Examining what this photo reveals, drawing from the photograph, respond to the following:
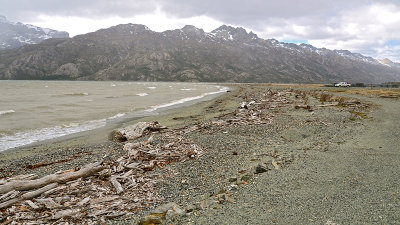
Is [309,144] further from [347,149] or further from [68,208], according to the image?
[68,208]

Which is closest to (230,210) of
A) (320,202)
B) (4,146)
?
(320,202)

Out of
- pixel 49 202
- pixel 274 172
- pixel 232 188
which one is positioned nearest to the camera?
pixel 49 202

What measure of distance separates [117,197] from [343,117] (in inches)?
838

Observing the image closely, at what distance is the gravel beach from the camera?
592cm

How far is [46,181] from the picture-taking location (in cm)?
814

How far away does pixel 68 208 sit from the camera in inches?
264

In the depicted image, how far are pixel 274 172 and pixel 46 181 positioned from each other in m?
8.53

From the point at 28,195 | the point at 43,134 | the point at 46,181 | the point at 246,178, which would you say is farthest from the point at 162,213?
the point at 43,134

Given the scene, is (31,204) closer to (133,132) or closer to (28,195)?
(28,195)

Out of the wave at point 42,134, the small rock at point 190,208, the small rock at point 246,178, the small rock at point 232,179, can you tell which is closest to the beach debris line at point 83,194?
the small rock at point 190,208

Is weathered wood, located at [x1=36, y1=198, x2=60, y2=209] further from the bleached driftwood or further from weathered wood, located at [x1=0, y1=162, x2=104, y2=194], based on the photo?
the bleached driftwood

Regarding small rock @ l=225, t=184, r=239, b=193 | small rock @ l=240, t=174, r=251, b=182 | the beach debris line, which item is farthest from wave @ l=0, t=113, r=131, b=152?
small rock @ l=240, t=174, r=251, b=182

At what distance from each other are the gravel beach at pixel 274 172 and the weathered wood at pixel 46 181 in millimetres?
2716

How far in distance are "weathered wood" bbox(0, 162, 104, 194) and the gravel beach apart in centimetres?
272
